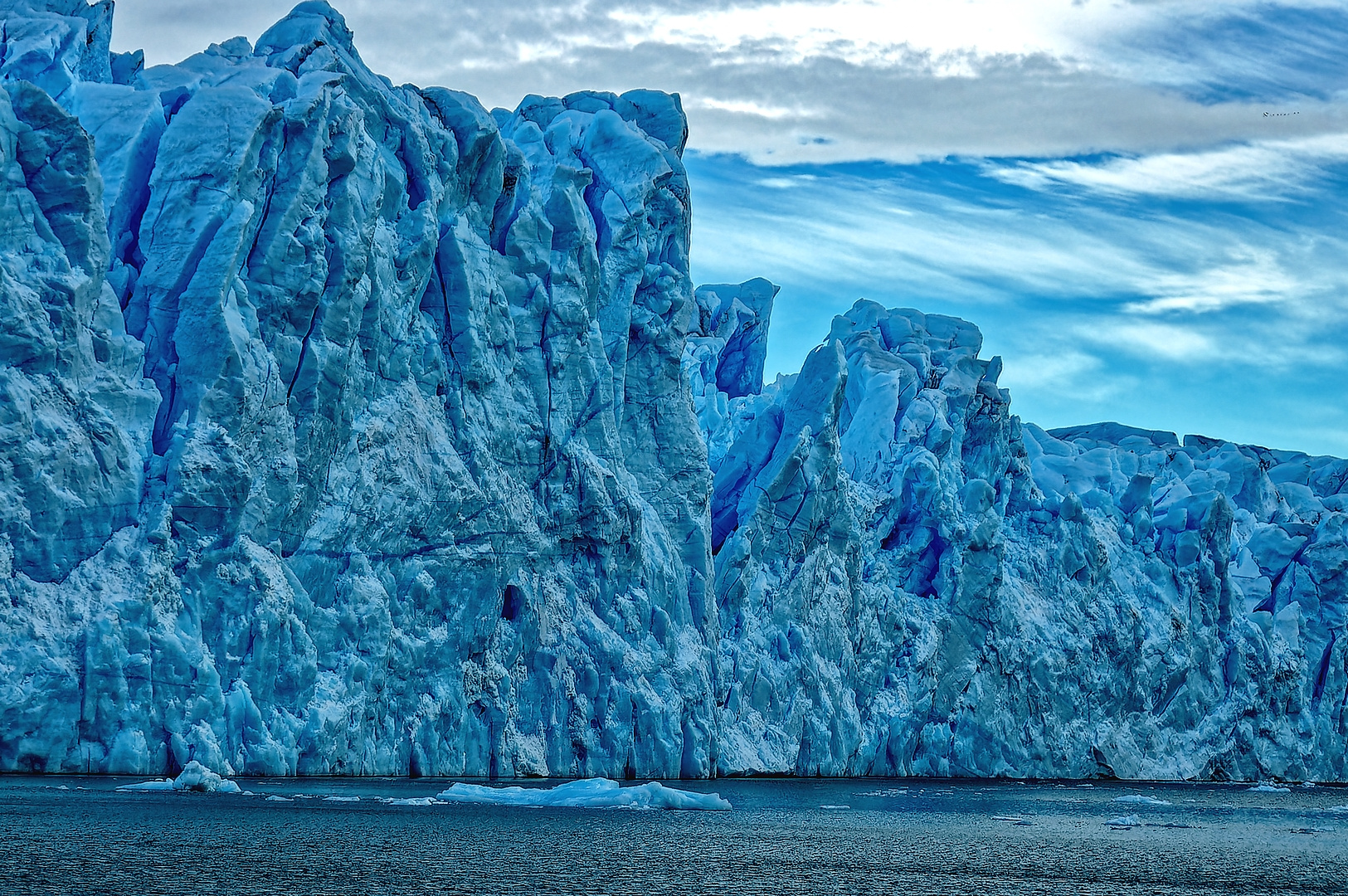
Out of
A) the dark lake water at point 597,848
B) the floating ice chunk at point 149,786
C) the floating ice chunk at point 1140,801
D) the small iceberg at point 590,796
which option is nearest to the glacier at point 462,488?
the floating ice chunk at point 149,786

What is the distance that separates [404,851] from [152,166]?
23.0 meters

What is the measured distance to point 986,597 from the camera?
57094mm

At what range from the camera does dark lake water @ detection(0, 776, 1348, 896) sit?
54.4 feet

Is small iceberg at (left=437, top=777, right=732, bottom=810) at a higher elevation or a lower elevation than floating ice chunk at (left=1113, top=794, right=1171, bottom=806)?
higher

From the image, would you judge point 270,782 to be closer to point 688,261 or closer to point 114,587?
point 114,587

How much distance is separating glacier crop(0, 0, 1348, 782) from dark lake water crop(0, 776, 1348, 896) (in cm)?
356

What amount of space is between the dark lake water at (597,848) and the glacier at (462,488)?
3.56 m

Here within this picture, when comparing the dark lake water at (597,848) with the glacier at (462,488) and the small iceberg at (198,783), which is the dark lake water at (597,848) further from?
the glacier at (462,488)

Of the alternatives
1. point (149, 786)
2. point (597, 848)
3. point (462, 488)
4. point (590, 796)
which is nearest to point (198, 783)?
point (149, 786)

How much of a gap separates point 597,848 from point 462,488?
18922mm

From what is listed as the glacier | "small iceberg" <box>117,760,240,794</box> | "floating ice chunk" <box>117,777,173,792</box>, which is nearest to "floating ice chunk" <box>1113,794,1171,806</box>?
the glacier

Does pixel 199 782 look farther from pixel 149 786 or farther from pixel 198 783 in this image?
pixel 149 786

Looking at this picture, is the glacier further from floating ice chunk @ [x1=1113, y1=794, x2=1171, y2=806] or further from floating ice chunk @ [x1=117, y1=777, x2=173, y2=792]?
floating ice chunk @ [x1=1113, y1=794, x2=1171, y2=806]

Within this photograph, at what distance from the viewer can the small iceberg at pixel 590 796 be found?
30.5 meters
